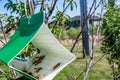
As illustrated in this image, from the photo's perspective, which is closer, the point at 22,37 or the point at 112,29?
the point at 22,37

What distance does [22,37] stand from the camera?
1.20 meters

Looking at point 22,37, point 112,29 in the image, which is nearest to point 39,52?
point 22,37

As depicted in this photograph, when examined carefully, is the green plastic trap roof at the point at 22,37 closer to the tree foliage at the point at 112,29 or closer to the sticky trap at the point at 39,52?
the sticky trap at the point at 39,52

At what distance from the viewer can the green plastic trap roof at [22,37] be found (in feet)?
3.58

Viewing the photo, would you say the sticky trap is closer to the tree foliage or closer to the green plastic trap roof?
the green plastic trap roof

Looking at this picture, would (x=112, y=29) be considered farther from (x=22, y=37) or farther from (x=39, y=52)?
(x=22, y=37)

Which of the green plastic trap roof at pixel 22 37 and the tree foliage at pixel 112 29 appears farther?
the tree foliage at pixel 112 29

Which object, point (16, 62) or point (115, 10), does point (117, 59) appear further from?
point (16, 62)

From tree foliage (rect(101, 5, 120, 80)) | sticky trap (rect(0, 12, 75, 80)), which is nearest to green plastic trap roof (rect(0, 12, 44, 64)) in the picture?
sticky trap (rect(0, 12, 75, 80))

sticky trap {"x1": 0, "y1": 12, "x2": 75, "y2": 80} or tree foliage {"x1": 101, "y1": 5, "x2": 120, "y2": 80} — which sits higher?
sticky trap {"x1": 0, "y1": 12, "x2": 75, "y2": 80}

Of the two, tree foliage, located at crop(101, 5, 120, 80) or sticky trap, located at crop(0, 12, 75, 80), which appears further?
tree foliage, located at crop(101, 5, 120, 80)

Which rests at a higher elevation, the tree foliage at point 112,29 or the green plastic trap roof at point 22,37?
the green plastic trap roof at point 22,37

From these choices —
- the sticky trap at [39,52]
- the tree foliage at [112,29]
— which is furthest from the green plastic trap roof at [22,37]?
the tree foliage at [112,29]

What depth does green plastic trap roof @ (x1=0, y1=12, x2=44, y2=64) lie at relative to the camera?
1090 millimetres
